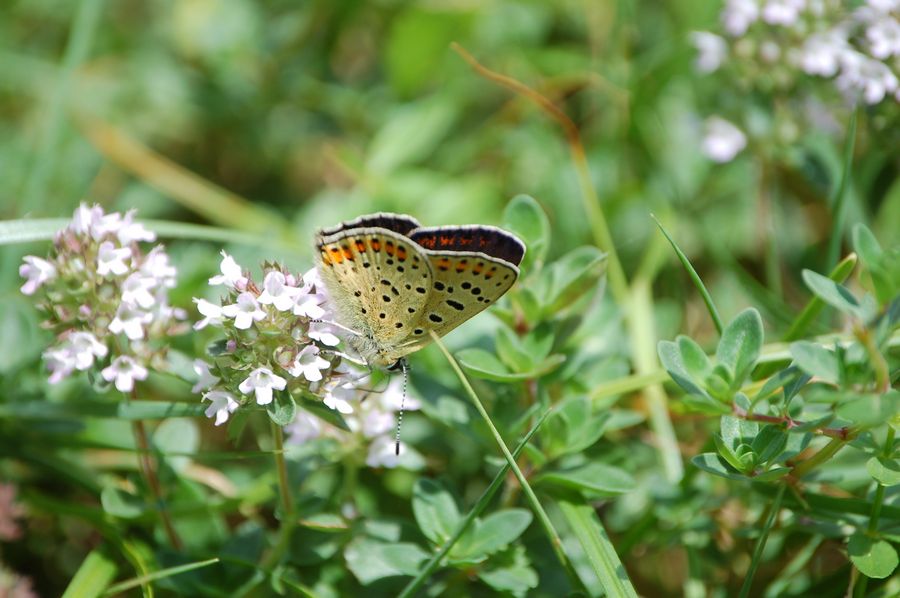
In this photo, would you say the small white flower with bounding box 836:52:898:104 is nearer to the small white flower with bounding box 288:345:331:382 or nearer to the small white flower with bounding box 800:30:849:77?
the small white flower with bounding box 800:30:849:77

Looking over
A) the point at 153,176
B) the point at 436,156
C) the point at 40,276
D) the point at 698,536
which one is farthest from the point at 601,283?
the point at 153,176

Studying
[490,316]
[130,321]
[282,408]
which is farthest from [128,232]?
[490,316]

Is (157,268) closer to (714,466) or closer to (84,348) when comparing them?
(84,348)

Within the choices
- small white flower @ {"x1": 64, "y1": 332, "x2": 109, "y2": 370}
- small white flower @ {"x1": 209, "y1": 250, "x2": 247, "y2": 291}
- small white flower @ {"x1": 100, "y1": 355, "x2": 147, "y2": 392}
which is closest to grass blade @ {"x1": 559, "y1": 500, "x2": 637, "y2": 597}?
small white flower @ {"x1": 209, "y1": 250, "x2": 247, "y2": 291}

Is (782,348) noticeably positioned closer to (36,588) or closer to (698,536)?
(698,536)

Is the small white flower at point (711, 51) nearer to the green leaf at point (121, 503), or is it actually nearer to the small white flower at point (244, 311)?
the small white flower at point (244, 311)

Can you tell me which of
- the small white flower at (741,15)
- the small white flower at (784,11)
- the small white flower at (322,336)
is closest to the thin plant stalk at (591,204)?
the small white flower at (741,15)
